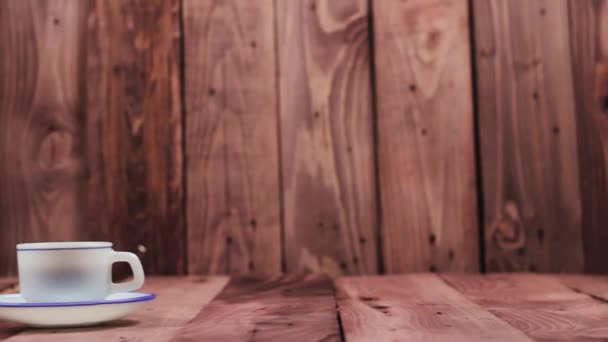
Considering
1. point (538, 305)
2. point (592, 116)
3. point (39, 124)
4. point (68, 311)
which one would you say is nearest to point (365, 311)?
point (538, 305)

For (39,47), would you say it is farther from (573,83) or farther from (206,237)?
(573,83)

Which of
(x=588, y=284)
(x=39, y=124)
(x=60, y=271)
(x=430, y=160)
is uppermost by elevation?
(x=39, y=124)

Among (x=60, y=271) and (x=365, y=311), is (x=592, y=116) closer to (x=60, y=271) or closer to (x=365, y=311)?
(x=365, y=311)

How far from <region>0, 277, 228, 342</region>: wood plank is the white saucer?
0.03 feet

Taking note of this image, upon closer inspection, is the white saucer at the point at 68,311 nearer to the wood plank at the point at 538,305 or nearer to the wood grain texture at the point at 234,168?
the wood plank at the point at 538,305

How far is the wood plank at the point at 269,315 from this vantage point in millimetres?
764

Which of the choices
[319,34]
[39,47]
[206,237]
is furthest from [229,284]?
[39,47]

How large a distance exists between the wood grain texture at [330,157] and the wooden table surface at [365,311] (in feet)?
0.45

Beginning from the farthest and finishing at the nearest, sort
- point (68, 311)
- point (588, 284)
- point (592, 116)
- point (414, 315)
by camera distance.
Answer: point (592, 116) < point (588, 284) < point (414, 315) < point (68, 311)

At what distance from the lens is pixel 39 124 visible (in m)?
1.60

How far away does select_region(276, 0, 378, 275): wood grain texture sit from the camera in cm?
155

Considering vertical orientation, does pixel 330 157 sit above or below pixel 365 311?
above

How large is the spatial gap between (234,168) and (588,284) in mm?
677

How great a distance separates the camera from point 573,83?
1.53 meters
